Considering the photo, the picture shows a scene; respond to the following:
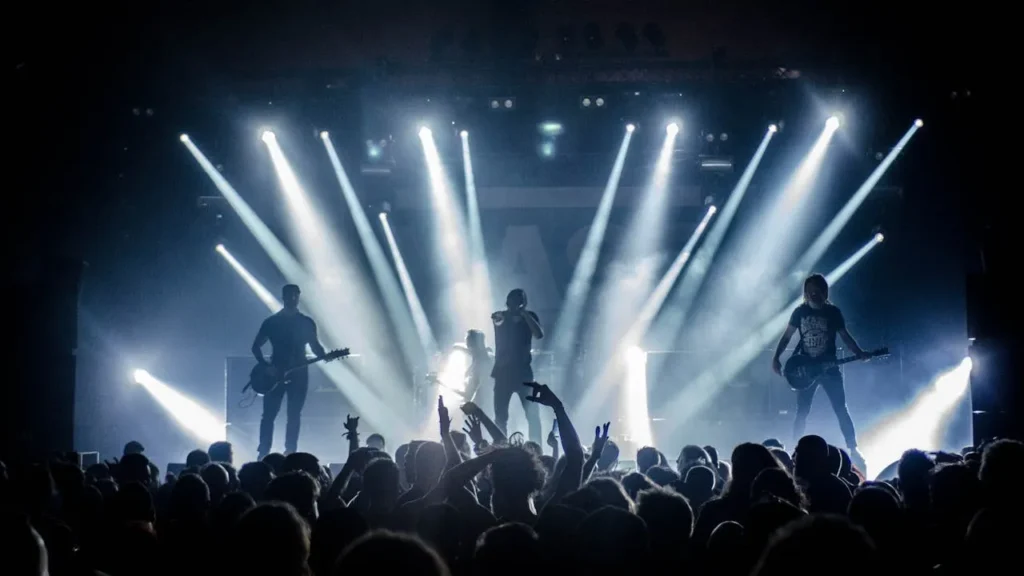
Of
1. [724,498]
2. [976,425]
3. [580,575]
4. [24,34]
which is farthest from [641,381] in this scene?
[580,575]

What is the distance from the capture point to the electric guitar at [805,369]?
9.94m

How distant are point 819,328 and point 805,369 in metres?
0.42

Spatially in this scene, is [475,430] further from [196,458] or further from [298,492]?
[298,492]

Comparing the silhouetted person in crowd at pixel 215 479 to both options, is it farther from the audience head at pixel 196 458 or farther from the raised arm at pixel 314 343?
the raised arm at pixel 314 343

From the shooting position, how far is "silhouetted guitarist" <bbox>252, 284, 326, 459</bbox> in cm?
1078

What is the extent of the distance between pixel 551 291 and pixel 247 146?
20.4 ft

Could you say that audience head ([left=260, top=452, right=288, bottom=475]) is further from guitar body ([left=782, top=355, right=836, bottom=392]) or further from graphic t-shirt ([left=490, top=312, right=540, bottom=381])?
guitar body ([left=782, top=355, right=836, bottom=392])

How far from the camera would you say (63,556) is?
438 centimetres

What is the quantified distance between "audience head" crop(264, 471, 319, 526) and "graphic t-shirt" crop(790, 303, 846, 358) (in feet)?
21.6

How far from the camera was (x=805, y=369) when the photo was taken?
10.0 meters

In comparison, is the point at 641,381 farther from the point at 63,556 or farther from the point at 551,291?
the point at 63,556

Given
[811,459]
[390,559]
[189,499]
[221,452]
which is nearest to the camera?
[390,559]

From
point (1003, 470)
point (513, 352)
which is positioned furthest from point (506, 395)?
point (1003, 470)

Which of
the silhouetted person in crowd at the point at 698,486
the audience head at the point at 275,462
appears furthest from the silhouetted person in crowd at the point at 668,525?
the audience head at the point at 275,462
